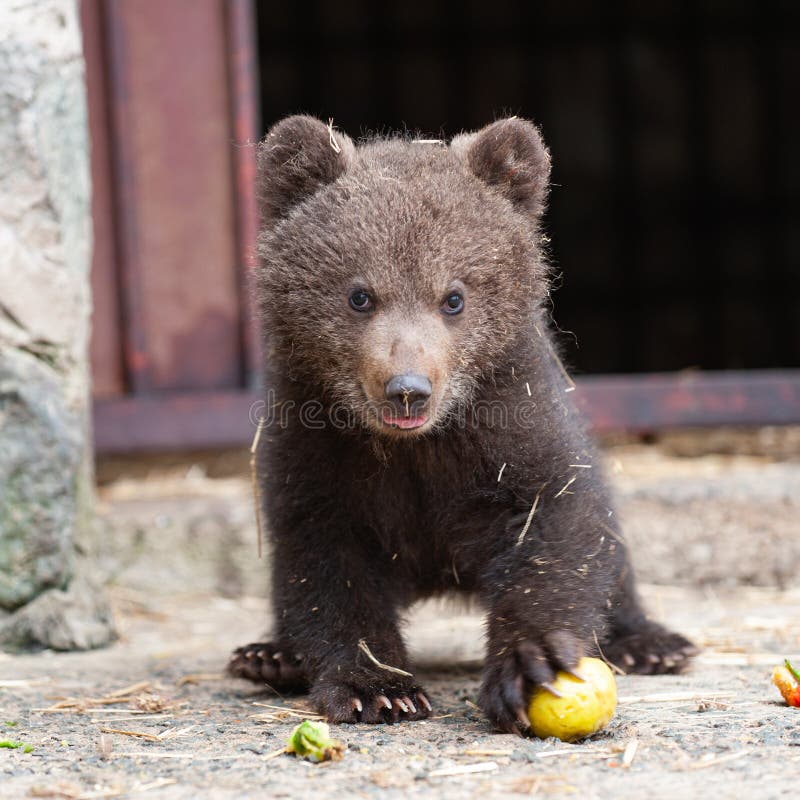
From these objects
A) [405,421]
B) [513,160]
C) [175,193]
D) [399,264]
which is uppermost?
[175,193]

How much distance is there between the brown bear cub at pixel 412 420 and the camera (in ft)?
12.8

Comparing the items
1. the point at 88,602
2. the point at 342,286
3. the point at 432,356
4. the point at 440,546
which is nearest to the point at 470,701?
the point at 440,546

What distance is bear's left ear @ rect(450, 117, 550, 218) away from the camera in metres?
4.20

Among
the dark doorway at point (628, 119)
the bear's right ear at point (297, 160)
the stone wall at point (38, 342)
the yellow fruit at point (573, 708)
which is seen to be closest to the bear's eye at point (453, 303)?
the bear's right ear at point (297, 160)

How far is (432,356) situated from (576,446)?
676 millimetres

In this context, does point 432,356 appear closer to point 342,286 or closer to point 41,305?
point 342,286

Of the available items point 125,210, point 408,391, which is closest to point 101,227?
point 125,210

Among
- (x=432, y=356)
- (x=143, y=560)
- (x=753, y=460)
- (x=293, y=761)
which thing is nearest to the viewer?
(x=293, y=761)

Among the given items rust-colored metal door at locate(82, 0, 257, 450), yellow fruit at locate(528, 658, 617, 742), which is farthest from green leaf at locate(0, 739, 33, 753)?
rust-colored metal door at locate(82, 0, 257, 450)

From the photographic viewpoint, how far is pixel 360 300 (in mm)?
3953

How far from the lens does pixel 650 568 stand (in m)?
6.73

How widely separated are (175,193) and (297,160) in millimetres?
3018

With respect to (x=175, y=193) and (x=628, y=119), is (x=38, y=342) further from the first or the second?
(x=628, y=119)

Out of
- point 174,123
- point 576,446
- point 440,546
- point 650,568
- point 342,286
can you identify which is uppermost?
point 174,123
